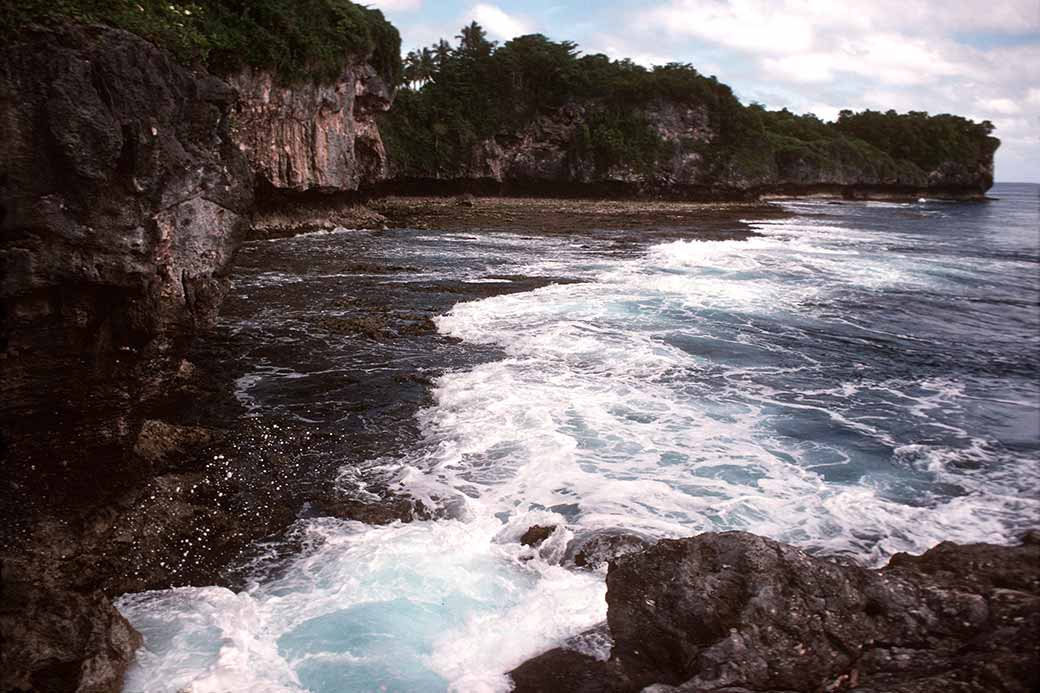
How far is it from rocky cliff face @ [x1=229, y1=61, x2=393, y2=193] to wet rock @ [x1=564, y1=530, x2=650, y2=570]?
19718 millimetres

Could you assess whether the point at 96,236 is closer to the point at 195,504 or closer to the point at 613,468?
the point at 195,504

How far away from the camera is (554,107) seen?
50.6 m

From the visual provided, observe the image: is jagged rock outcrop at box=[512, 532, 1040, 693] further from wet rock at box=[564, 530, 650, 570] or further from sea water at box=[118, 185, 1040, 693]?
wet rock at box=[564, 530, 650, 570]

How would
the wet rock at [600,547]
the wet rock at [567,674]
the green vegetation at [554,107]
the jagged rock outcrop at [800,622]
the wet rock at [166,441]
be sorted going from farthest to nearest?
the green vegetation at [554,107]
the wet rock at [166,441]
the wet rock at [600,547]
the wet rock at [567,674]
the jagged rock outcrop at [800,622]

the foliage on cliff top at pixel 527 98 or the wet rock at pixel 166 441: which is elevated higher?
the foliage on cliff top at pixel 527 98

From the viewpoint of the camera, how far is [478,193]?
48.7 meters

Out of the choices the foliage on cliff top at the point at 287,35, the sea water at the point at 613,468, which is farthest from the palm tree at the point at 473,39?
the sea water at the point at 613,468

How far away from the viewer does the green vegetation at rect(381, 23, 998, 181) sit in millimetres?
45844

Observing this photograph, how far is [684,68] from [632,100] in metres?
6.34

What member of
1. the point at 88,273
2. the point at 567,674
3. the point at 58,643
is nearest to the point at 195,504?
the point at 88,273

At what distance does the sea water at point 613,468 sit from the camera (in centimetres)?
446

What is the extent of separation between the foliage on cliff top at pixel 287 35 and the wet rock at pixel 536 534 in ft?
16.3

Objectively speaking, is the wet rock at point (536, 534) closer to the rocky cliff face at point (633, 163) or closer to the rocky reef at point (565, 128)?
the rocky reef at point (565, 128)

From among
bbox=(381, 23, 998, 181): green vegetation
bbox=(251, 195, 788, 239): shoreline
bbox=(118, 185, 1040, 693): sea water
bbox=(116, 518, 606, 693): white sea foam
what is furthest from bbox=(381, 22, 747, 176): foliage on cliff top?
bbox=(116, 518, 606, 693): white sea foam
